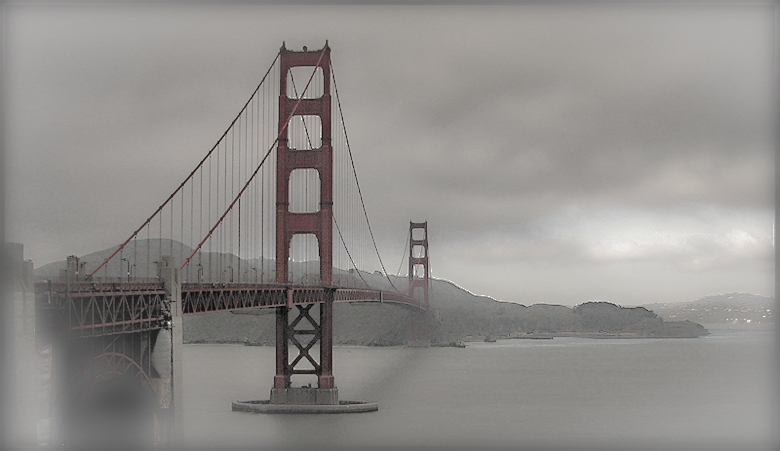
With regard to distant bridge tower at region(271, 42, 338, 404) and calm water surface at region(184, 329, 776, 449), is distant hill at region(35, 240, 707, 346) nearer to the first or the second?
calm water surface at region(184, 329, 776, 449)

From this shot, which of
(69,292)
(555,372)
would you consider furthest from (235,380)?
(69,292)

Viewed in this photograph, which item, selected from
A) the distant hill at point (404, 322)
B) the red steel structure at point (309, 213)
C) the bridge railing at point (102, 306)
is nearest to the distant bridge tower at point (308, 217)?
the red steel structure at point (309, 213)

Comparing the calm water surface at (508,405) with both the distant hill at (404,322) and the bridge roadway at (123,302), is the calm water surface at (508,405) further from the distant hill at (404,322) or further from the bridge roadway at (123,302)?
the distant hill at (404,322)

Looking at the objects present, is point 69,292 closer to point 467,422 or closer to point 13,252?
point 13,252

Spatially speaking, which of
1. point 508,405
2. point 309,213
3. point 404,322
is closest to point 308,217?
point 309,213

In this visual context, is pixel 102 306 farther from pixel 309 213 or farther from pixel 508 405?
pixel 508 405

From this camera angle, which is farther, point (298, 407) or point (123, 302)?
point (298, 407)

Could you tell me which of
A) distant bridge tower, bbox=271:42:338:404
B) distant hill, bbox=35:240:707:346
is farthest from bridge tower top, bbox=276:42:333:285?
distant hill, bbox=35:240:707:346
